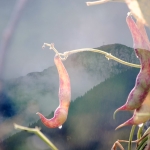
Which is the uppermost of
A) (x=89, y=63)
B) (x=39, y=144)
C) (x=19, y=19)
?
(x=19, y=19)

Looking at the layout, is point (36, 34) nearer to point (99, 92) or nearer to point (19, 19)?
point (19, 19)

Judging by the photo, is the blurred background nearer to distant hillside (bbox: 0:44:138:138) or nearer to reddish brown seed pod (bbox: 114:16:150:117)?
distant hillside (bbox: 0:44:138:138)

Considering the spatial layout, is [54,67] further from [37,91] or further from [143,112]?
[143,112]

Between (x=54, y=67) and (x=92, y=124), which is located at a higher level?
(x=54, y=67)

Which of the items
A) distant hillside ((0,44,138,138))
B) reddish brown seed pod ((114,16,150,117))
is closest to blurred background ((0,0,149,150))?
distant hillside ((0,44,138,138))

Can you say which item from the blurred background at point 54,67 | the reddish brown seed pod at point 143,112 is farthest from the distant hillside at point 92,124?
the reddish brown seed pod at point 143,112

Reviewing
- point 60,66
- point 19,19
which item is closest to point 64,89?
point 60,66

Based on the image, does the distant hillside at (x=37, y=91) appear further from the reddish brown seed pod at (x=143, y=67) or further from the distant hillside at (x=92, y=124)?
the reddish brown seed pod at (x=143, y=67)

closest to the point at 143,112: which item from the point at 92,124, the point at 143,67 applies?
the point at 143,67
